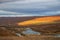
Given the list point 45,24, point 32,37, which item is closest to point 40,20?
point 45,24

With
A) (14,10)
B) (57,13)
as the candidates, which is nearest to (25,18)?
(14,10)

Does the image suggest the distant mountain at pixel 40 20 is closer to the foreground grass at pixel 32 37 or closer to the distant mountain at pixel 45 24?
the distant mountain at pixel 45 24

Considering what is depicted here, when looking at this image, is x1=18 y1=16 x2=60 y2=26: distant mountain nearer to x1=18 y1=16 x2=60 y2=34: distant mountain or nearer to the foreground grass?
x1=18 y1=16 x2=60 y2=34: distant mountain

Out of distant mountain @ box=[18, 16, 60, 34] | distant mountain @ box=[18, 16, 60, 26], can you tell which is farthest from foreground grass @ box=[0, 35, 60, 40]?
distant mountain @ box=[18, 16, 60, 26]

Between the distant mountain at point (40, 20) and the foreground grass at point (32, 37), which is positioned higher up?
the distant mountain at point (40, 20)

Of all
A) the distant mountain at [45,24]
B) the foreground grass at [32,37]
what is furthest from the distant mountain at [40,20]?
the foreground grass at [32,37]

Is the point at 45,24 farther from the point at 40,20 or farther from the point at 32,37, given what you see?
the point at 32,37

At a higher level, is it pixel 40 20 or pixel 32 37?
pixel 40 20

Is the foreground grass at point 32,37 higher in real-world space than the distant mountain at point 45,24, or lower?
lower

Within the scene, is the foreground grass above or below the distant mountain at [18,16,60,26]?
below

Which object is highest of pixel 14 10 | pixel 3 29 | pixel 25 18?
pixel 14 10

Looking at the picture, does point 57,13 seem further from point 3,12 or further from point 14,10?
point 3,12
